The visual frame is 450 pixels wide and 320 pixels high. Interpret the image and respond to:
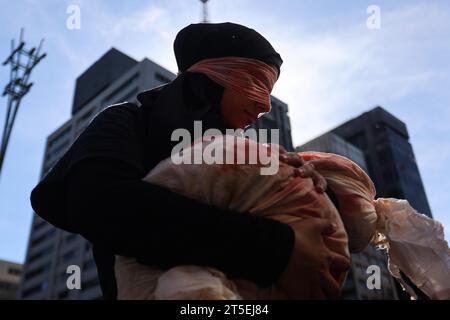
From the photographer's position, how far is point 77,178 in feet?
3.89

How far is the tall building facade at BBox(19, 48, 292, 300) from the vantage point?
5331 cm

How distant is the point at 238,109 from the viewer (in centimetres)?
153

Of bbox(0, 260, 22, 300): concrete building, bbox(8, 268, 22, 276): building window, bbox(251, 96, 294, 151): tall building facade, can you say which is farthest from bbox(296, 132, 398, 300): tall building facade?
bbox(8, 268, 22, 276): building window

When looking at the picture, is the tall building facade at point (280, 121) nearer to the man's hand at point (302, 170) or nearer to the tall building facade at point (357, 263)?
the tall building facade at point (357, 263)

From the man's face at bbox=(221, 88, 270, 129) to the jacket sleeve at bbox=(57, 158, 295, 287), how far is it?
0.53 meters

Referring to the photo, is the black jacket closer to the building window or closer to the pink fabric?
the pink fabric

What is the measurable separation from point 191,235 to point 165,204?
0.09m

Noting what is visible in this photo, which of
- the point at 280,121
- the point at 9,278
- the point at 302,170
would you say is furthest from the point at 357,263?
the point at 302,170

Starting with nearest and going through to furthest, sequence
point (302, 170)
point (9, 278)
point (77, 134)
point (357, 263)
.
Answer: point (302, 170) < point (77, 134) < point (357, 263) < point (9, 278)

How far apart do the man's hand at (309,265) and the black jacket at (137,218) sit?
0.02 m

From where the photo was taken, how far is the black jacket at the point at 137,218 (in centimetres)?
102

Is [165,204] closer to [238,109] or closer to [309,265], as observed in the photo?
[309,265]

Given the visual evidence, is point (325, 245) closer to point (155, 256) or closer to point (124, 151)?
point (155, 256)
